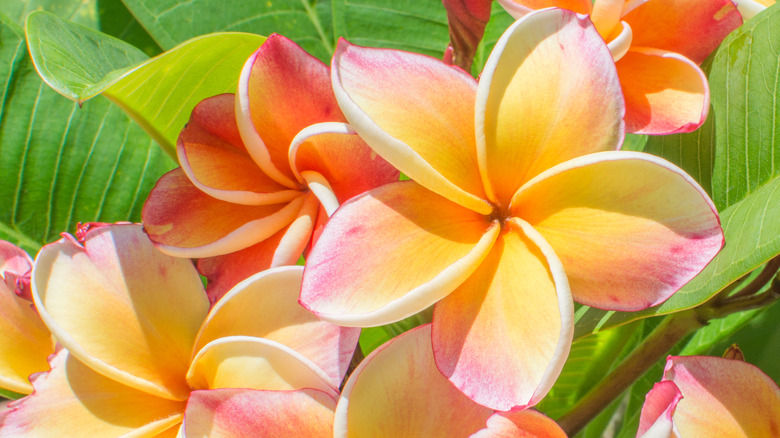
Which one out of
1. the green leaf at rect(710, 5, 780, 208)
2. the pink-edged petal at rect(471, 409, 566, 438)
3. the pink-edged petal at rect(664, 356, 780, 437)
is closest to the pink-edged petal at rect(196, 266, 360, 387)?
the pink-edged petal at rect(471, 409, 566, 438)

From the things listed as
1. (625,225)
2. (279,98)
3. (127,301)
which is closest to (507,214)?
(625,225)

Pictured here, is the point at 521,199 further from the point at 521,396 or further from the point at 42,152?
the point at 42,152

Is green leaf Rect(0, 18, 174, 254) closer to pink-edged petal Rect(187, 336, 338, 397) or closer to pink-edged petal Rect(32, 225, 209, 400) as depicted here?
pink-edged petal Rect(32, 225, 209, 400)

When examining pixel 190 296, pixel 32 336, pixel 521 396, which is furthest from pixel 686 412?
pixel 32 336

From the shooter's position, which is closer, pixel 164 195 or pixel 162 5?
pixel 164 195

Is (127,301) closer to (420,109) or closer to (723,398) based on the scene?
(420,109)
